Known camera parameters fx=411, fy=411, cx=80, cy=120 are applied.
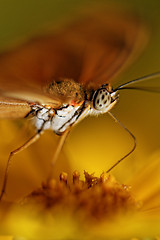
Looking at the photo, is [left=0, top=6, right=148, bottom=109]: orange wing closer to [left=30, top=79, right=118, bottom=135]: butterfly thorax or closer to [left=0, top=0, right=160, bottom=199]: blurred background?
[left=30, top=79, right=118, bottom=135]: butterfly thorax

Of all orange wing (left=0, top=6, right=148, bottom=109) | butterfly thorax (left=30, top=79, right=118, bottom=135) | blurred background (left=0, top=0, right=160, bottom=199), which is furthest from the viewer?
blurred background (left=0, top=0, right=160, bottom=199)

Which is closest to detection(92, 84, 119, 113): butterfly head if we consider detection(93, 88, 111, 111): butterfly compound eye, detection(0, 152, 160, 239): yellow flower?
detection(93, 88, 111, 111): butterfly compound eye

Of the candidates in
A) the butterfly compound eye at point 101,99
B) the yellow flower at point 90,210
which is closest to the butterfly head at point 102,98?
the butterfly compound eye at point 101,99

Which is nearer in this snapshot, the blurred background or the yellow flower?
the yellow flower

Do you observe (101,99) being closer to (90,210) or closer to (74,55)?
(74,55)

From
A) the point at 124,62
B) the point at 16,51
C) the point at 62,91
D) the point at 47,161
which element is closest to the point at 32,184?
the point at 47,161

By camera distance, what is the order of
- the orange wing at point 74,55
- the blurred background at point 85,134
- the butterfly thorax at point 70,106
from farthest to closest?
1. the blurred background at point 85,134
2. the butterfly thorax at point 70,106
3. the orange wing at point 74,55

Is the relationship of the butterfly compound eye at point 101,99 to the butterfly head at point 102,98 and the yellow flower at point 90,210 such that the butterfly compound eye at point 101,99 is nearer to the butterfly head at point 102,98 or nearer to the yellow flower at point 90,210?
the butterfly head at point 102,98
